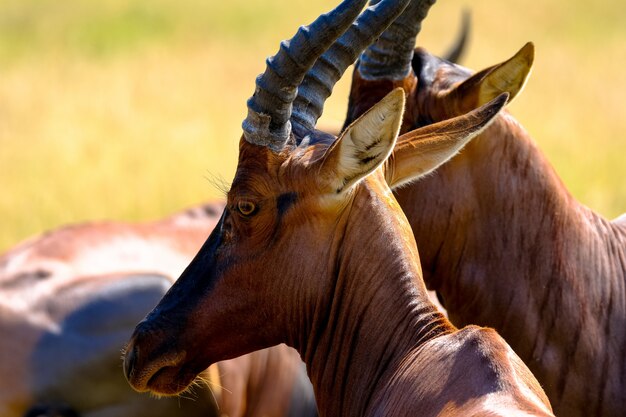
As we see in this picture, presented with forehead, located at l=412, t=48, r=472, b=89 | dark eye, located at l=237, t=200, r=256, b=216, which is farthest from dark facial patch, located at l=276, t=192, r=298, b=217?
forehead, located at l=412, t=48, r=472, b=89

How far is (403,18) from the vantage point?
626 cm

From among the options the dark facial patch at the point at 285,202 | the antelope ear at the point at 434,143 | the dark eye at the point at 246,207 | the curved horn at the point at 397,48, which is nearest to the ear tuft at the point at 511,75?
the curved horn at the point at 397,48

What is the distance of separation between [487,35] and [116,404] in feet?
66.0

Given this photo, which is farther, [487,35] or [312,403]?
[487,35]

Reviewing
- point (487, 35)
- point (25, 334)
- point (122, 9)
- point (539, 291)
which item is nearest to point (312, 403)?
point (25, 334)

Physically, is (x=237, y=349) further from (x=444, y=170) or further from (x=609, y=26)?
(x=609, y=26)

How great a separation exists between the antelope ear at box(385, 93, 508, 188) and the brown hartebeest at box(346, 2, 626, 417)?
0.75 m

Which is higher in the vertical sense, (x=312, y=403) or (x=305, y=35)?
(x=305, y=35)

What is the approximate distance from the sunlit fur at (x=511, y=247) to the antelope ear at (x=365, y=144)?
130 centimetres

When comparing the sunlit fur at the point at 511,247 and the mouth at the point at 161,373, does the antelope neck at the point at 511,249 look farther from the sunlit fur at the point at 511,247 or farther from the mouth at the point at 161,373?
the mouth at the point at 161,373

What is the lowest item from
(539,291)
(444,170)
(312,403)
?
(312,403)

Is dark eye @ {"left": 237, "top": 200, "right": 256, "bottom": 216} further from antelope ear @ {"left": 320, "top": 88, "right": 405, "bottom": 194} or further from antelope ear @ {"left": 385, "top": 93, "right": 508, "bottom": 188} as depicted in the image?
antelope ear @ {"left": 385, "top": 93, "right": 508, "bottom": 188}

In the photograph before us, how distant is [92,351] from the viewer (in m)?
8.40

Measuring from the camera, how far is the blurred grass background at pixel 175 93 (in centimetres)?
1733
